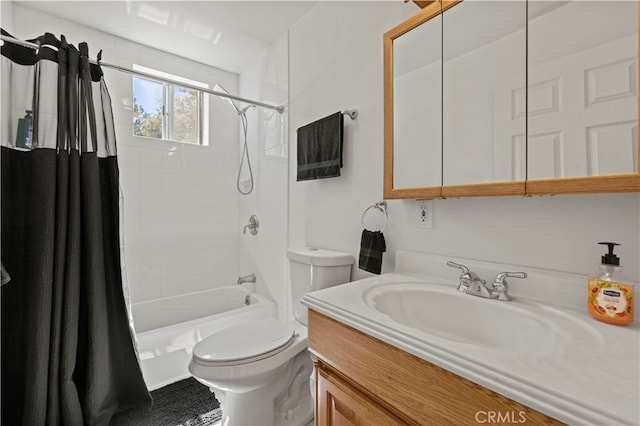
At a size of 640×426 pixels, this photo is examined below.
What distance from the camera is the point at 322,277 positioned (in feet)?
4.70

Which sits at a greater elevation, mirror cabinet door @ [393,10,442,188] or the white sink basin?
mirror cabinet door @ [393,10,442,188]

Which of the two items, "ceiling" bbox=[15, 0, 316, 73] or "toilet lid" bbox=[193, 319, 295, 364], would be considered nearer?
"toilet lid" bbox=[193, 319, 295, 364]

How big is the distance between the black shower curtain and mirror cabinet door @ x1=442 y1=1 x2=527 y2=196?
1624 millimetres

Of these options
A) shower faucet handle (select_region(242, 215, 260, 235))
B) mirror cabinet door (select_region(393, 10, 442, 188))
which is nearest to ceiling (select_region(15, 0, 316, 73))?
mirror cabinet door (select_region(393, 10, 442, 188))

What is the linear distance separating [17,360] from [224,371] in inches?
37.9

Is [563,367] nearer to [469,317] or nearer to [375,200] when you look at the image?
[469,317]

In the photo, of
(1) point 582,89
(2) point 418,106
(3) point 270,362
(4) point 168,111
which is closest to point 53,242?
(3) point 270,362

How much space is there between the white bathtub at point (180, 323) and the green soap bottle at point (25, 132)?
1.12 metres

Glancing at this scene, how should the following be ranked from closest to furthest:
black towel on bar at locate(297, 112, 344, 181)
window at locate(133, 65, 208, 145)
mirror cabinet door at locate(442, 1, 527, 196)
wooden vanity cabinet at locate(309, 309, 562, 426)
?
wooden vanity cabinet at locate(309, 309, 562, 426) → mirror cabinet door at locate(442, 1, 527, 196) → black towel on bar at locate(297, 112, 344, 181) → window at locate(133, 65, 208, 145)

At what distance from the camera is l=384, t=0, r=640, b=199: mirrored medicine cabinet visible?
768 millimetres

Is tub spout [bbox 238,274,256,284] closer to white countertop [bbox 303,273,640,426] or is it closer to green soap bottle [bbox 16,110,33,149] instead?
green soap bottle [bbox 16,110,33,149]

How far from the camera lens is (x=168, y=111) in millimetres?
2525

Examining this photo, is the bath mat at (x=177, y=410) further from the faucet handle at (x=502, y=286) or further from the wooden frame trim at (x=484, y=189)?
the wooden frame trim at (x=484, y=189)

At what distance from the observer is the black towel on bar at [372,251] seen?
4.24 feet
